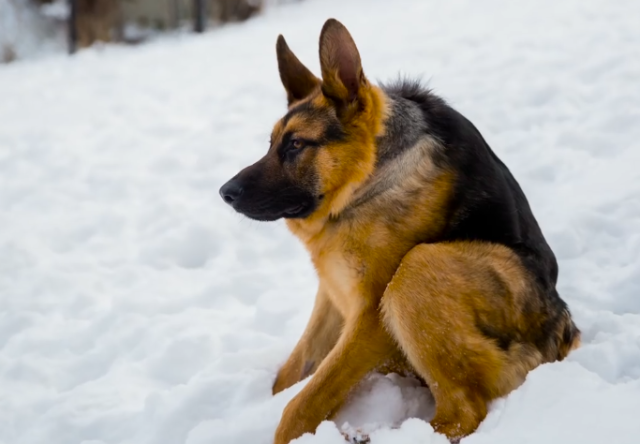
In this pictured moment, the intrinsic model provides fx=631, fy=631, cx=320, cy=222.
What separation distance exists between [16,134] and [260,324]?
17.7ft

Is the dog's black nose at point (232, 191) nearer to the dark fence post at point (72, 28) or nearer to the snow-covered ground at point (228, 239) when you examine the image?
the snow-covered ground at point (228, 239)

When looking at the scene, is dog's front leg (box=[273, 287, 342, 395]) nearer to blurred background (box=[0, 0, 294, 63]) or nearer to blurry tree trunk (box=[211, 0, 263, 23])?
blurred background (box=[0, 0, 294, 63])

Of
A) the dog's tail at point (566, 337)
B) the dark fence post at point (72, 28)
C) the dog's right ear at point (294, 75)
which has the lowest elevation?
the dog's tail at point (566, 337)

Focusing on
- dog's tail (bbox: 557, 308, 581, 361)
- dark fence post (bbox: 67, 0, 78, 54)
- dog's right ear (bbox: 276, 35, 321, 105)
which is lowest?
dog's tail (bbox: 557, 308, 581, 361)

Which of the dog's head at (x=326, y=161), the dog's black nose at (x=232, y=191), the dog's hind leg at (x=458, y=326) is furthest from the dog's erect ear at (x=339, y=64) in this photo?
the dog's hind leg at (x=458, y=326)

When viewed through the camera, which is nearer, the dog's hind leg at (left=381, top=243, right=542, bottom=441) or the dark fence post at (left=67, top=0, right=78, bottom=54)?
the dog's hind leg at (left=381, top=243, right=542, bottom=441)

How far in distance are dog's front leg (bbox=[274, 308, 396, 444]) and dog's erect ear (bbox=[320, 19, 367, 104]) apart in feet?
3.99

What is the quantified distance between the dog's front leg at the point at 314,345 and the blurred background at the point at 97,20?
1298 cm

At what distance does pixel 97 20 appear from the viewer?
1689cm

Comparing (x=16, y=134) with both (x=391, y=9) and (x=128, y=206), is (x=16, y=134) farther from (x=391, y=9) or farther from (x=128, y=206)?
(x=391, y=9)

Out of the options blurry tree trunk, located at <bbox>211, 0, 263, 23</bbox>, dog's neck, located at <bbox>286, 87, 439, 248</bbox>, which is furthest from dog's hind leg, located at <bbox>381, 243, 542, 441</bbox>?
blurry tree trunk, located at <bbox>211, 0, 263, 23</bbox>

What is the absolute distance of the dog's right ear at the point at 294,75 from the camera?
395 cm

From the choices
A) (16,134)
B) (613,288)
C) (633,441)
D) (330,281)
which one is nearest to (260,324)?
(330,281)

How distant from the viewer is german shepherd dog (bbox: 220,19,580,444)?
120 inches
